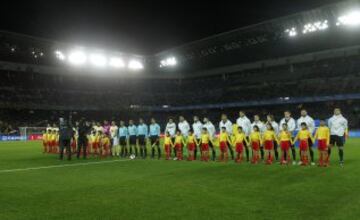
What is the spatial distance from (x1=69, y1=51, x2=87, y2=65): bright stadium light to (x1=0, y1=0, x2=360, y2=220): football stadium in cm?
13

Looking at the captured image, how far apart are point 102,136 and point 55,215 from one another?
13.9 meters

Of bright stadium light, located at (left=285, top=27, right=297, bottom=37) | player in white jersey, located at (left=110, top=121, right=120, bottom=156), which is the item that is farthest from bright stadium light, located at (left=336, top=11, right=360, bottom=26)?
player in white jersey, located at (left=110, top=121, right=120, bottom=156)

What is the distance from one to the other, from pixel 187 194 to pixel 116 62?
46.2 metres

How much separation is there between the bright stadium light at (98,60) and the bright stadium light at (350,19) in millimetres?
29821

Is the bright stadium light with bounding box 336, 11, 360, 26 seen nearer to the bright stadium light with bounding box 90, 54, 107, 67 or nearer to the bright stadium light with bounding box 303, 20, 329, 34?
the bright stadium light with bounding box 303, 20, 329, 34

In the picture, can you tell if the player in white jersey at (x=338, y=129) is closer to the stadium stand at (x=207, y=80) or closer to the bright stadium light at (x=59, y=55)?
the stadium stand at (x=207, y=80)

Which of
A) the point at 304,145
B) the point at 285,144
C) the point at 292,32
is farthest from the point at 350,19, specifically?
the point at 304,145

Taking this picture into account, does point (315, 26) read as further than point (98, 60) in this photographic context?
No

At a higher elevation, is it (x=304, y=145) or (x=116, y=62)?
(x=116, y=62)

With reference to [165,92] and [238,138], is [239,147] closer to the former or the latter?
[238,138]

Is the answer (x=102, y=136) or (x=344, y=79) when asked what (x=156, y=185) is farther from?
(x=344, y=79)

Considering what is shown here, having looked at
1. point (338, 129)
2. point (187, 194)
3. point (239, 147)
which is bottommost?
point (187, 194)

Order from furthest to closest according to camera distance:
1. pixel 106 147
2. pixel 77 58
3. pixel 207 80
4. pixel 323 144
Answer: pixel 207 80 < pixel 77 58 < pixel 106 147 < pixel 323 144

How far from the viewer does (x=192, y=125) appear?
21578 mm
